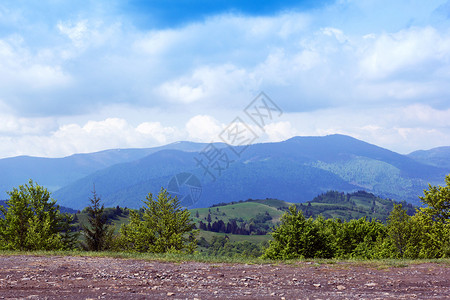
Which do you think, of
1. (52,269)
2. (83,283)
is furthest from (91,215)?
(83,283)

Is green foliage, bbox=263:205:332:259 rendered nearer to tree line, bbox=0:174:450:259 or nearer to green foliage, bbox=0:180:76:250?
tree line, bbox=0:174:450:259

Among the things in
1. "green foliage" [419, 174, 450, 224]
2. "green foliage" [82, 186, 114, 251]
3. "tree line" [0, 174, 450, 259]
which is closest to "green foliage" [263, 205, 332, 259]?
"tree line" [0, 174, 450, 259]

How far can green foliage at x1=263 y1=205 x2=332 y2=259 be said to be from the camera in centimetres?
5413

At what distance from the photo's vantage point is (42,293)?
13.4 metres

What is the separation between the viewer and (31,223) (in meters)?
51.1

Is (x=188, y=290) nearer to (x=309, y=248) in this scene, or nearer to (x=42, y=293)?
(x=42, y=293)

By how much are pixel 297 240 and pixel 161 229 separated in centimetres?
2380

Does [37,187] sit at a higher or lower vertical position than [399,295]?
higher

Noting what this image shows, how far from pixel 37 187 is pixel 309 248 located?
47036 mm

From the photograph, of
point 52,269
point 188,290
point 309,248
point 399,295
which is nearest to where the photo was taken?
point 399,295

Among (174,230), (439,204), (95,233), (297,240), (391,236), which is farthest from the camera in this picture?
(391,236)

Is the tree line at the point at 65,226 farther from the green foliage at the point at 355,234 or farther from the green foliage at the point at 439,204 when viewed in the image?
the green foliage at the point at 439,204

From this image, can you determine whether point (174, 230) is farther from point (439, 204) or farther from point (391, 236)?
point (439, 204)

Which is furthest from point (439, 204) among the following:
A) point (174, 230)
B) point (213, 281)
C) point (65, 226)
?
point (65, 226)
